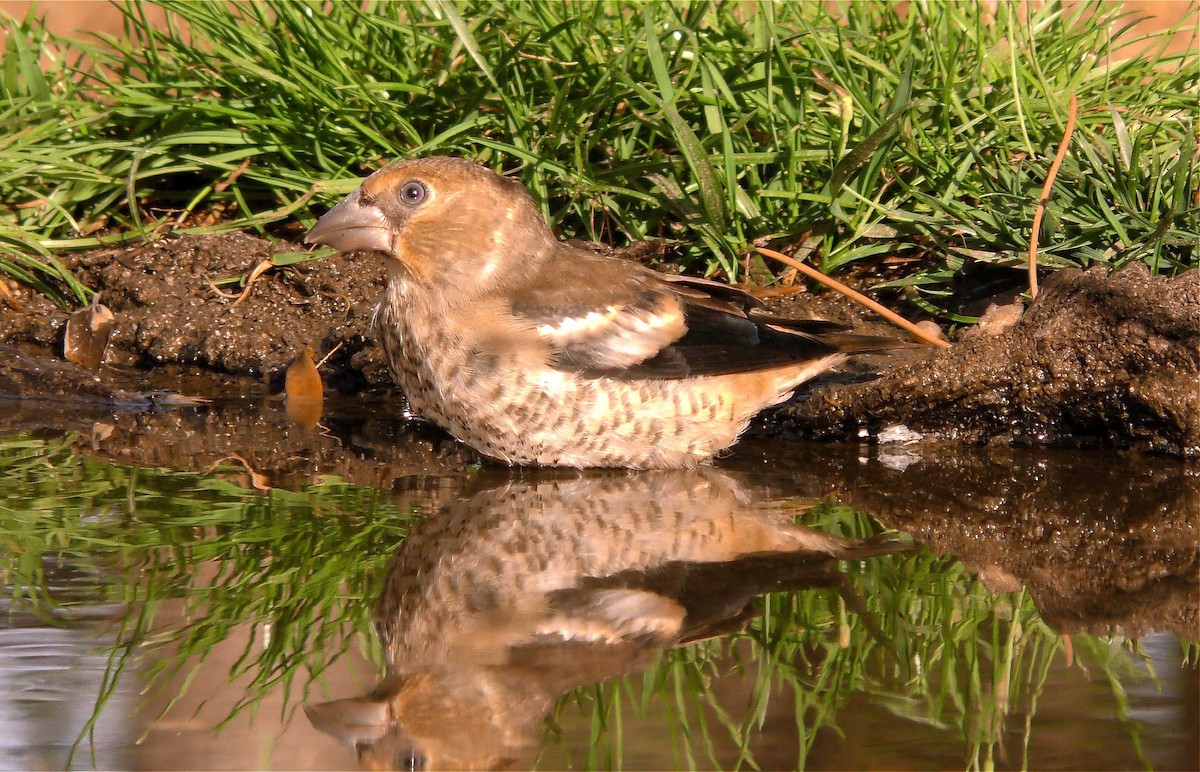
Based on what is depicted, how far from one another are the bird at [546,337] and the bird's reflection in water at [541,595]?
0.78 ft

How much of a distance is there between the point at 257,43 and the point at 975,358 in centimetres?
348

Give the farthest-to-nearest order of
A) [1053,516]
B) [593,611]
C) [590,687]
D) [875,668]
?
1. [1053,516]
2. [593,611]
3. [875,668]
4. [590,687]

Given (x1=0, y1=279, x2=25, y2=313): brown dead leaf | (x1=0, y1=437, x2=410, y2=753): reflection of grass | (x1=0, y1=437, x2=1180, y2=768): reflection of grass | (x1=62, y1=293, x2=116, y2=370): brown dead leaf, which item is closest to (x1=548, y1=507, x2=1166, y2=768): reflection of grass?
(x1=0, y1=437, x2=1180, y2=768): reflection of grass

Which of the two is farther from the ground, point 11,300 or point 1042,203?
point 1042,203

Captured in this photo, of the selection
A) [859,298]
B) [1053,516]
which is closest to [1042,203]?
[859,298]

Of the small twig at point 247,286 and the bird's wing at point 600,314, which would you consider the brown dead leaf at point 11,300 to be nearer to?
the small twig at point 247,286

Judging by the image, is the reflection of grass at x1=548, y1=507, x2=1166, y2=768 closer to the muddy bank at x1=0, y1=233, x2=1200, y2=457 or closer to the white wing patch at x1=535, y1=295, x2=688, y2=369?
the white wing patch at x1=535, y1=295, x2=688, y2=369

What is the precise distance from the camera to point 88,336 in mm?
5637

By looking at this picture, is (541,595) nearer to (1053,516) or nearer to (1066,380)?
(1053,516)

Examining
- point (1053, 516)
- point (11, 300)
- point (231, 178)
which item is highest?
point (231, 178)

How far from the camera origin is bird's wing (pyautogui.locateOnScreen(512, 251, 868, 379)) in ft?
14.4

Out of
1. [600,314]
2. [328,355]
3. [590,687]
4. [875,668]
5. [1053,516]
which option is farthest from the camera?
[328,355]

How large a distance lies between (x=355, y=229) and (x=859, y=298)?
1913 millimetres

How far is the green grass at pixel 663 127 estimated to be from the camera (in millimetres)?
5332
